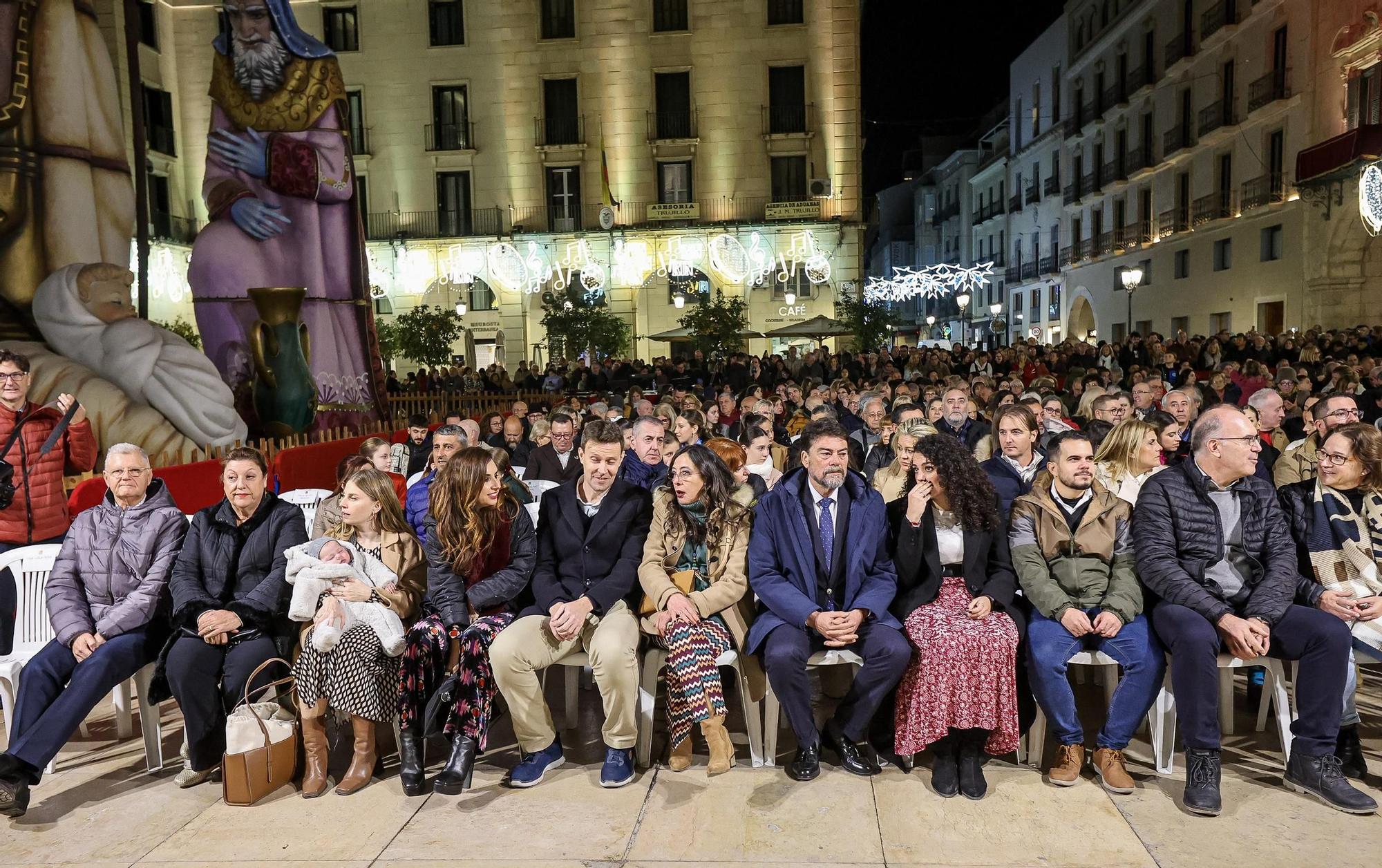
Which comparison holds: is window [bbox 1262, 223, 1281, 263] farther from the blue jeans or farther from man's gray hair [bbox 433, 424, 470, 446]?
the blue jeans

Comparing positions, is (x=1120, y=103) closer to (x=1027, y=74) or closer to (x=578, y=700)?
(x=1027, y=74)

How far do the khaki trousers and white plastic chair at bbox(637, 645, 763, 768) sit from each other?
0.23 feet

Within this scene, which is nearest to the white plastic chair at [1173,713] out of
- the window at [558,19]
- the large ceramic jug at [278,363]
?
the large ceramic jug at [278,363]

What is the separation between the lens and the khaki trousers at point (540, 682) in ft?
14.5

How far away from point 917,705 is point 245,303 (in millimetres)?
9825

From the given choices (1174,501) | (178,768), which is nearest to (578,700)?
(178,768)

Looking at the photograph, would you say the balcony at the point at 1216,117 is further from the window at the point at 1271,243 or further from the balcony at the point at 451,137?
the balcony at the point at 451,137

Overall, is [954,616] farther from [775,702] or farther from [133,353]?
[133,353]

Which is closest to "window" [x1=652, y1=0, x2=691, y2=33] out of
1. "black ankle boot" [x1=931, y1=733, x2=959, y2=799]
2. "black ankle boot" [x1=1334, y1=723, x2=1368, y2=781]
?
"black ankle boot" [x1=931, y1=733, x2=959, y2=799]

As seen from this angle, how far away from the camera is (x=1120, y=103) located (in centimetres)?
3306

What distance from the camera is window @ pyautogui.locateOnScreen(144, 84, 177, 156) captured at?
3028 centimetres

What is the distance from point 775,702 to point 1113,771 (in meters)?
1.39

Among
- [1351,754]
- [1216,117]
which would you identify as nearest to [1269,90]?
[1216,117]

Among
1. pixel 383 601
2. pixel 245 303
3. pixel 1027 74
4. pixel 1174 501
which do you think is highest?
pixel 1027 74
